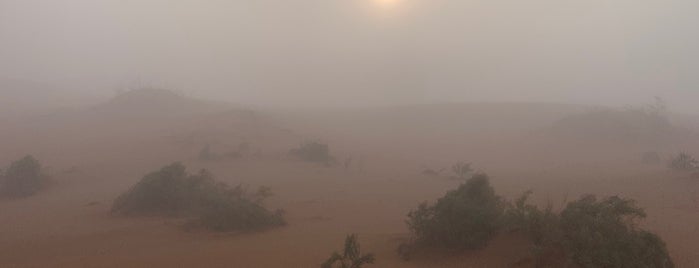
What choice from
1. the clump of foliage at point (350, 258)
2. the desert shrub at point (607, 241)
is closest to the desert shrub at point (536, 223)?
the desert shrub at point (607, 241)

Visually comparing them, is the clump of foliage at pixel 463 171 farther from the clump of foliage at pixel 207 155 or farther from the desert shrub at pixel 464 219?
the desert shrub at pixel 464 219

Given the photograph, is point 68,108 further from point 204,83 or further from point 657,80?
point 657,80

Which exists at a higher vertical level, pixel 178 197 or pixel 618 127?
pixel 618 127

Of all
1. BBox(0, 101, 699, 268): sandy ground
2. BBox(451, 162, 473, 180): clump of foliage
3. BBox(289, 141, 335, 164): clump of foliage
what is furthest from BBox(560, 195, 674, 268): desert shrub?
BBox(289, 141, 335, 164): clump of foliage

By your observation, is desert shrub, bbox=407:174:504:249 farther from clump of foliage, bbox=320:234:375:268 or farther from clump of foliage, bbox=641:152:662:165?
clump of foliage, bbox=641:152:662:165

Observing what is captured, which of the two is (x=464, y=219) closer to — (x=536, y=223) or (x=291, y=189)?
(x=536, y=223)

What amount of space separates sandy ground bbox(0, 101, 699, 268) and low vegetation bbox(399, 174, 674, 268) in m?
0.28

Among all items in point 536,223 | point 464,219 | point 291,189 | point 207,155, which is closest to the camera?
point 536,223

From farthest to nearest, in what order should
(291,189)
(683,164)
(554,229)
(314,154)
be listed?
1. (314,154)
2. (291,189)
3. (683,164)
4. (554,229)

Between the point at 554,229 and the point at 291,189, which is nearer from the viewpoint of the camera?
the point at 554,229

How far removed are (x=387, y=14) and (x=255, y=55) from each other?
36116mm

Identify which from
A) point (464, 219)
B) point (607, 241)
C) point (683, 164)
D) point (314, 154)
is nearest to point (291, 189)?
point (314, 154)

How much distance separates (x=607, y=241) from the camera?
7.19 m

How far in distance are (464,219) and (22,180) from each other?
40.5 ft
